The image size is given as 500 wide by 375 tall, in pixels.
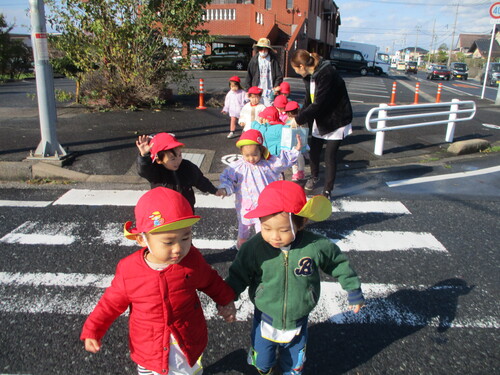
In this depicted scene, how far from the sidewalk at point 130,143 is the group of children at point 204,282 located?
13.9 ft

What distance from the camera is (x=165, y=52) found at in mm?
11102

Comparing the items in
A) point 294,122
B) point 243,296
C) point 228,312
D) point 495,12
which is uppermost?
point 495,12

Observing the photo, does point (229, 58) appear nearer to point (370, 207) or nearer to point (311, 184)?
point (311, 184)

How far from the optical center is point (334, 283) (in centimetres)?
344

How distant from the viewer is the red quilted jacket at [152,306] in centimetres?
188

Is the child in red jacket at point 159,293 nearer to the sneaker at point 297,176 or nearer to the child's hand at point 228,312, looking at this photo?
the child's hand at point 228,312

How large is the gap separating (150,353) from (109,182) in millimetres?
4535

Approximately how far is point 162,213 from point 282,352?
112cm

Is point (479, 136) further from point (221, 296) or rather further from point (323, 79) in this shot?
point (221, 296)

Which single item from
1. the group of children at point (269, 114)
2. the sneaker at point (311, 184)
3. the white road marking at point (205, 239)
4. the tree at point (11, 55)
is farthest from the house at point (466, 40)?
the white road marking at point (205, 239)

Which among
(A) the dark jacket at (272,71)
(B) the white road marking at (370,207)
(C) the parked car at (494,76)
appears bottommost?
(B) the white road marking at (370,207)

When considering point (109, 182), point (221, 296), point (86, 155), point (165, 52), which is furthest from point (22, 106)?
point (221, 296)

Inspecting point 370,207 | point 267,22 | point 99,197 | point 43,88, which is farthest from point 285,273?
point 267,22

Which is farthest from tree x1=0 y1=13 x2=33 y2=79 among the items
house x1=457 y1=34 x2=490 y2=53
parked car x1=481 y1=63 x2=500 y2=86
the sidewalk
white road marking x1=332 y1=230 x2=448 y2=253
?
house x1=457 y1=34 x2=490 y2=53
